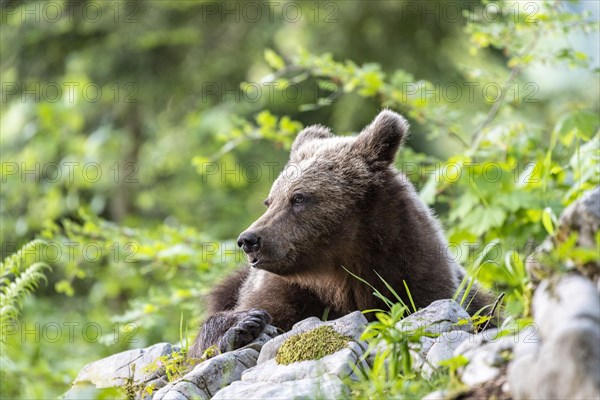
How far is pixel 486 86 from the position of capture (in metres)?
8.62

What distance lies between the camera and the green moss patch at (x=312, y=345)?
13.0 feet

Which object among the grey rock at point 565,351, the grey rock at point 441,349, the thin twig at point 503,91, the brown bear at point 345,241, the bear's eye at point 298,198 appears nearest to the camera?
the grey rock at point 565,351

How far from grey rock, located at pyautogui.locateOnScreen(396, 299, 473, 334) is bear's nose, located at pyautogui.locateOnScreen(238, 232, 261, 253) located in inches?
59.0

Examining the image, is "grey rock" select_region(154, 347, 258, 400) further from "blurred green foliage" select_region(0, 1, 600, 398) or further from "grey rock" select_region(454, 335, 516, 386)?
"blurred green foliage" select_region(0, 1, 600, 398)

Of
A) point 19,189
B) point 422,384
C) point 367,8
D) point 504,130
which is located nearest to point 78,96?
point 19,189

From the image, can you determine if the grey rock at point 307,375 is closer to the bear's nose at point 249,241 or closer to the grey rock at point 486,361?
the grey rock at point 486,361

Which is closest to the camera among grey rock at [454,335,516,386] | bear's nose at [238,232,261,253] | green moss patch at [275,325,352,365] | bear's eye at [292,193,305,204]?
grey rock at [454,335,516,386]

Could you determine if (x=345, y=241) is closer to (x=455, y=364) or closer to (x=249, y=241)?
(x=249, y=241)

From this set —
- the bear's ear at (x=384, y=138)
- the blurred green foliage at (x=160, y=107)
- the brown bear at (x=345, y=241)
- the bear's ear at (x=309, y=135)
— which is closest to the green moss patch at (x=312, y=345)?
the brown bear at (x=345, y=241)

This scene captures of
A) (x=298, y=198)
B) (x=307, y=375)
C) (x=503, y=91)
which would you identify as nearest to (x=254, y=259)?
(x=298, y=198)

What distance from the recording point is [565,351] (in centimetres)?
253

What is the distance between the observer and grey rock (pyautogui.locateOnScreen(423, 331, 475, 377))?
3527 mm

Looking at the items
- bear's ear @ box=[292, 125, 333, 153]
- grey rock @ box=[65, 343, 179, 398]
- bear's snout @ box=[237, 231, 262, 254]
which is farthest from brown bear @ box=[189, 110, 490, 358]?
bear's ear @ box=[292, 125, 333, 153]

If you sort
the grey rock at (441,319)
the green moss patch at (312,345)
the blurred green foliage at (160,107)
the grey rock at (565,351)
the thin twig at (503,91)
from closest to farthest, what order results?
1. the grey rock at (565,351)
2. the green moss patch at (312,345)
3. the grey rock at (441,319)
4. the thin twig at (503,91)
5. the blurred green foliage at (160,107)
